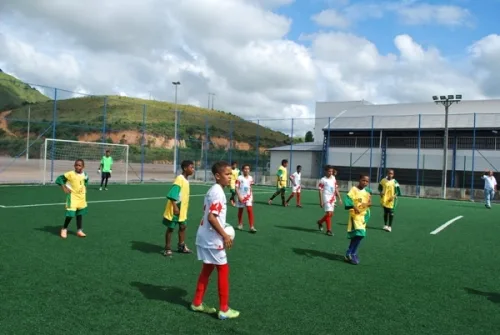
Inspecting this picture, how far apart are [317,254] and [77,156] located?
21557 mm

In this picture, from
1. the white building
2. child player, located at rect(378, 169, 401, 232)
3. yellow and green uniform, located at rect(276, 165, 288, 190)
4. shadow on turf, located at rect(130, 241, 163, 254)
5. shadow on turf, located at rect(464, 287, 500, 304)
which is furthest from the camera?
the white building

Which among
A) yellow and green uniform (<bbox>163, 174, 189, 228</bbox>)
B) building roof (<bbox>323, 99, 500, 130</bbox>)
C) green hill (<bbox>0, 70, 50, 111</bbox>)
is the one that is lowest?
yellow and green uniform (<bbox>163, 174, 189, 228</bbox>)

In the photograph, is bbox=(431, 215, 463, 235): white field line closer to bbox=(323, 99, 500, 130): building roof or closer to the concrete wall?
the concrete wall

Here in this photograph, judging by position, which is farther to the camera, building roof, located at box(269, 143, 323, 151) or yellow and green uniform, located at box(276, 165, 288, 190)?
building roof, located at box(269, 143, 323, 151)

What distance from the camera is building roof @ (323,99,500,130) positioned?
106ft

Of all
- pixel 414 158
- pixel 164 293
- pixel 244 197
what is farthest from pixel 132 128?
pixel 164 293

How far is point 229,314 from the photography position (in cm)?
473

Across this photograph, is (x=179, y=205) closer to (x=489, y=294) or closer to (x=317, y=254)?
(x=317, y=254)

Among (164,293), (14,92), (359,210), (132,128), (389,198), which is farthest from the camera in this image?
(14,92)

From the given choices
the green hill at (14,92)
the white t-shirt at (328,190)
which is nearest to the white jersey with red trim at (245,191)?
the white t-shirt at (328,190)

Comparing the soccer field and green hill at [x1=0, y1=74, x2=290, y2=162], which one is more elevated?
green hill at [x1=0, y1=74, x2=290, y2=162]

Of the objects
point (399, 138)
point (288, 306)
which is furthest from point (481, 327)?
point (399, 138)

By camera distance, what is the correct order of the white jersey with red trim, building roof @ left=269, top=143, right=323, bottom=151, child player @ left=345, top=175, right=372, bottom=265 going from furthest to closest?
building roof @ left=269, top=143, right=323, bottom=151 → the white jersey with red trim → child player @ left=345, top=175, right=372, bottom=265

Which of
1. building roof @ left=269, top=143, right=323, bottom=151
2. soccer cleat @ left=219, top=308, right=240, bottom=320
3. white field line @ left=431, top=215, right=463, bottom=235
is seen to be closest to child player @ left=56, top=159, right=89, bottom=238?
soccer cleat @ left=219, top=308, right=240, bottom=320
